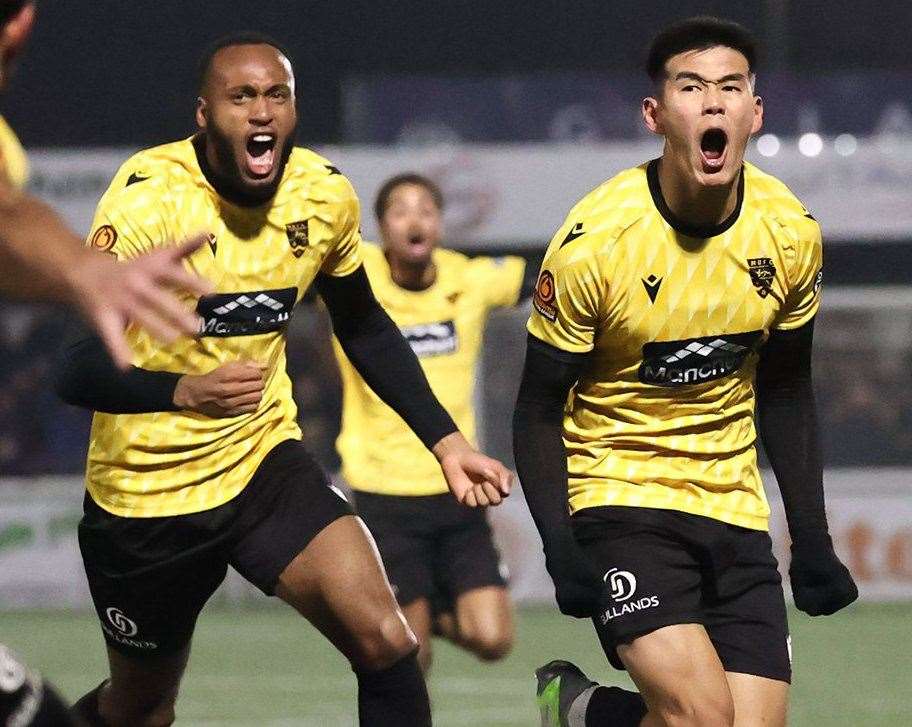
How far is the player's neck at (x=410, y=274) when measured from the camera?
912cm

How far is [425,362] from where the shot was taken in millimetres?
9094

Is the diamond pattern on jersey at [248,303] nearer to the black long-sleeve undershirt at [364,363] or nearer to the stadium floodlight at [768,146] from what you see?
A: the black long-sleeve undershirt at [364,363]

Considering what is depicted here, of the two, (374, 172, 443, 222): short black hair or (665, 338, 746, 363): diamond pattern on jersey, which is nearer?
(665, 338, 746, 363): diamond pattern on jersey

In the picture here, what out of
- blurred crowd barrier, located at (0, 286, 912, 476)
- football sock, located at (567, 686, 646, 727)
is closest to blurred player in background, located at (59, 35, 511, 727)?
football sock, located at (567, 686, 646, 727)

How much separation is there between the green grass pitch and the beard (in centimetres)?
317

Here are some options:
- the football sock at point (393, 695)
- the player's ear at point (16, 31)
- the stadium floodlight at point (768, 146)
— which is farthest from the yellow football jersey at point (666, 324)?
the stadium floodlight at point (768, 146)

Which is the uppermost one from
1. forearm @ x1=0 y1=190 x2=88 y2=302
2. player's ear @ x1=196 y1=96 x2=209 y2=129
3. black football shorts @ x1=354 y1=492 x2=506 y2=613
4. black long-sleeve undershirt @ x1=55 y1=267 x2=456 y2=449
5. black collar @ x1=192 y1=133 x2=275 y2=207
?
forearm @ x1=0 y1=190 x2=88 y2=302

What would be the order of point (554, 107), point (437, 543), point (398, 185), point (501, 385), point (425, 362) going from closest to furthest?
point (437, 543)
point (398, 185)
point (425, 362)
point (501, 385)
point (554, 107)

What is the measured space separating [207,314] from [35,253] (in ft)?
8.58

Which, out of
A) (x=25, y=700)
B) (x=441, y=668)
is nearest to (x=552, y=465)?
(x=25, y=700)

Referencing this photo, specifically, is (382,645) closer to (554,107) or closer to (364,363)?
(364,363)

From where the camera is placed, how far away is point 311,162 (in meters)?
6.05

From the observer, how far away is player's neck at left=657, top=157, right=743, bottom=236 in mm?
5379

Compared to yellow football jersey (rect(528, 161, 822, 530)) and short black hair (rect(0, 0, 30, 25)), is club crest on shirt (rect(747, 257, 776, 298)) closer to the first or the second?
yellow football jersey (rect(528, 161, 822, 530))
